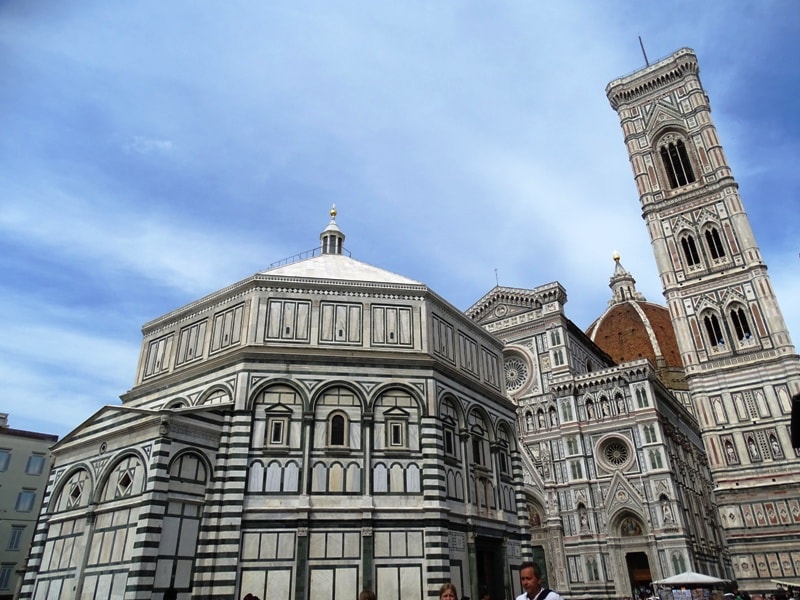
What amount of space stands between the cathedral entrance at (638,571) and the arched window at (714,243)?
876 inches

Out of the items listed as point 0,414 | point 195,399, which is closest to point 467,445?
point 195,399

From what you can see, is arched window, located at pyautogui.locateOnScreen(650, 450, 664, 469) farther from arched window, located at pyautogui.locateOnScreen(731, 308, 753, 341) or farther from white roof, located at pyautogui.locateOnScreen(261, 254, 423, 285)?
white roof, located at pyautogui.locateOnScreen(261, 254, 423, 285)

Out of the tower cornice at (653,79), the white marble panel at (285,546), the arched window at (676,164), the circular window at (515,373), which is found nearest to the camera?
the white marble panel at (285,546)

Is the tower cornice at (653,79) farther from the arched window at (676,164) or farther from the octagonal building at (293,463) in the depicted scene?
the octagonal building at (293,463)

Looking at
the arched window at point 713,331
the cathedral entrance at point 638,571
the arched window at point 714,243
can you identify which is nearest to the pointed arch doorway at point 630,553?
the cathedral entrance at point 638,571

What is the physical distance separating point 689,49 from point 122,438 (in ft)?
175

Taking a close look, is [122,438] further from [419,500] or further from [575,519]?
[575,519]

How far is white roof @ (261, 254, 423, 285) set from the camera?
24.0 m

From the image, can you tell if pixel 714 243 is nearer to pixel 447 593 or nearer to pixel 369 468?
pixel 369 468

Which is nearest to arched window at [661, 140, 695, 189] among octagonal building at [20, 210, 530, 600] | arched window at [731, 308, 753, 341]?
arched window at [731, 308, 753, 341]

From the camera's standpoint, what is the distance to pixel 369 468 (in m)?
19.9

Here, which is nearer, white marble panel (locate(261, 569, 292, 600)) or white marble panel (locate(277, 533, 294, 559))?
white marble panel (locate(261, 569, 292, 600))

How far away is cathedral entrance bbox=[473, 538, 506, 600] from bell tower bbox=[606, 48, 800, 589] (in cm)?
1962

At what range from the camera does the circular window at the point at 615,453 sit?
3802 cm
